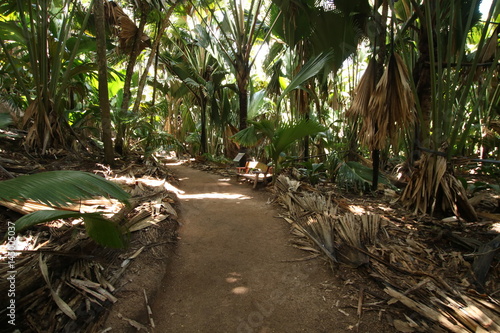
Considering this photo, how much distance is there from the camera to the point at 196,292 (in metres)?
2.46

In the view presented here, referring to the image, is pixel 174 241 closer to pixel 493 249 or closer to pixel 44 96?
pixel 493 249

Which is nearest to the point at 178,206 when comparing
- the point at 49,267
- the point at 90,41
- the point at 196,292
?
the point at 196,292

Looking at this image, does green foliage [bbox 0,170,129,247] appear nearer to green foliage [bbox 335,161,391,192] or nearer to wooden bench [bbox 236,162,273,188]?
wooden bench [bbox 236,162,273,188]

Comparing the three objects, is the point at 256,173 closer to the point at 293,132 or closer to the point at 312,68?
the point at 293,132

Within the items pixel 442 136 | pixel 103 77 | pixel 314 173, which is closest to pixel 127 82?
pixel 103 77

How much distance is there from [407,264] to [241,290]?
1.67m

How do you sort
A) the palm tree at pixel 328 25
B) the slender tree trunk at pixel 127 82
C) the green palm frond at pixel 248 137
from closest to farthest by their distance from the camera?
the palm tree at pixel 328 25
the green palm frond at pixel 248 137
the slender tree trunk at pixel 127 82

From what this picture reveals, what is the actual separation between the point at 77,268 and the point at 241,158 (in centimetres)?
532

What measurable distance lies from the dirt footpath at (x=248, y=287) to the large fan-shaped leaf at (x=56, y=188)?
119cm

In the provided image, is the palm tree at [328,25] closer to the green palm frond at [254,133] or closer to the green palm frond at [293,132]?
the green palm frond at [293,132]

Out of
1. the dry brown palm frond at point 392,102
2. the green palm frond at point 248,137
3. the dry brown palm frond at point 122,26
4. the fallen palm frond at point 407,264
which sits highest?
the dry brown palm frond at point 122,26

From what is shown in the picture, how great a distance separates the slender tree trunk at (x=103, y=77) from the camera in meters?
4.67

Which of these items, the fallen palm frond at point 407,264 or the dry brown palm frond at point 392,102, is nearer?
the fallen palm frond at point 407,264

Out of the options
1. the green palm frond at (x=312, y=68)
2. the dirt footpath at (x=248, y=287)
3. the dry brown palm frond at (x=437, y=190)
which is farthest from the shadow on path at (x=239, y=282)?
the green palm frond at (x=312, y=68)
